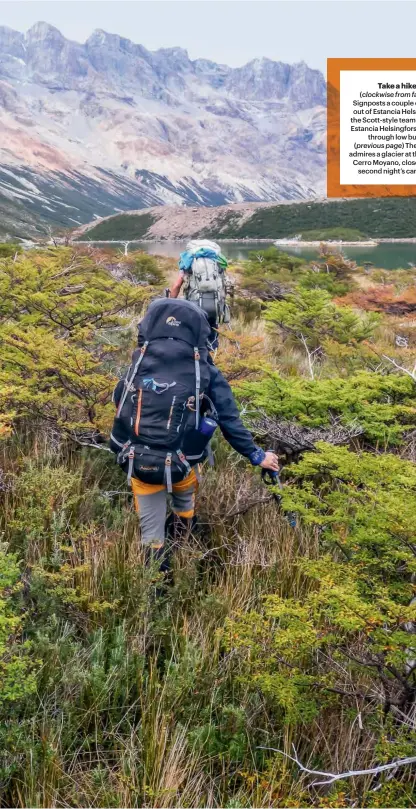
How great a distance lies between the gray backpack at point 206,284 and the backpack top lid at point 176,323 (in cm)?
96

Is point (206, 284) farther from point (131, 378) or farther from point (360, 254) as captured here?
point (360, 254)

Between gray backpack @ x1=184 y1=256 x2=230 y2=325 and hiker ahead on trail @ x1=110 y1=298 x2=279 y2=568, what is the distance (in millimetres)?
955

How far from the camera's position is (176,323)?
2570 millimetres

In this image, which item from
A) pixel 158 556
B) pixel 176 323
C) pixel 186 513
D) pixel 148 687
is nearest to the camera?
pixel 148 687

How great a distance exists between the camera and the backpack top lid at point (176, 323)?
2.57m

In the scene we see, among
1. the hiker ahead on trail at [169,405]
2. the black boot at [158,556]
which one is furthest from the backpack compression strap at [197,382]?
the black boot at [158,556]

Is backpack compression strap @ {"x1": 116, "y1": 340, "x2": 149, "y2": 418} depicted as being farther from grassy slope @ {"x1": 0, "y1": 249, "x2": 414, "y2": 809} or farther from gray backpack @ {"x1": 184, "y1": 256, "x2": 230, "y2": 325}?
gray backpack @ {"x1": 184, "y1": 256, "x2": 230, "y2": 325}

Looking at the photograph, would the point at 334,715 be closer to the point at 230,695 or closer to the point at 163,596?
the point at 230,695

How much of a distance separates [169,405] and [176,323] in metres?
0.39

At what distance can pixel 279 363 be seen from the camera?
6949 millimetres

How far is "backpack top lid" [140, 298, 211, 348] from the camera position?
101 inches

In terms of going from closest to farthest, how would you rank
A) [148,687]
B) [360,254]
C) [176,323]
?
[148,687], [176,323], [360,254]

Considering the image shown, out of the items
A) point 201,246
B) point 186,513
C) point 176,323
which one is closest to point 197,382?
point 176,323

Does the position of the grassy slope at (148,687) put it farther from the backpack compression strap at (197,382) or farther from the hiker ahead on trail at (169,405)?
the backpack compression strap at (197,382)
